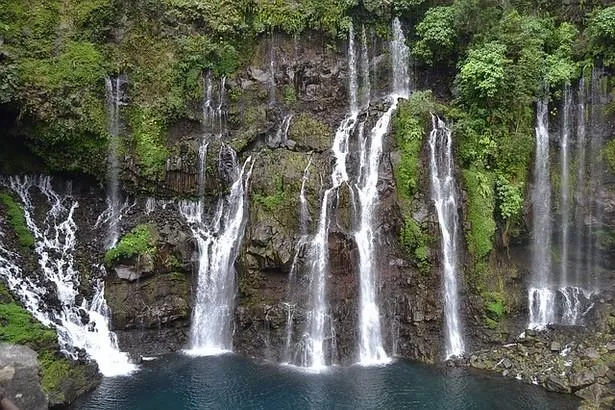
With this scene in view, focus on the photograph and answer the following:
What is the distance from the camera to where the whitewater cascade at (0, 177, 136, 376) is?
63.9 feet

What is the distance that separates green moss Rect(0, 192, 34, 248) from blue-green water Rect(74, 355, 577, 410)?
6485 mm

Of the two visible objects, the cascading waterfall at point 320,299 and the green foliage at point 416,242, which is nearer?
the cascading waterfall at point 320,299

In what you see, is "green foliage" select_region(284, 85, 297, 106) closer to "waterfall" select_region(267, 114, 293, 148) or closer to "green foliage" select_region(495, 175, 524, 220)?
"waterfall" select_region(267, 114, 293, 148)

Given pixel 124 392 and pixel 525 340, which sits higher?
pixel 525 340

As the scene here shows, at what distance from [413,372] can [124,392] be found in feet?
31.4

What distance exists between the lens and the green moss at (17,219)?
69.7 ft

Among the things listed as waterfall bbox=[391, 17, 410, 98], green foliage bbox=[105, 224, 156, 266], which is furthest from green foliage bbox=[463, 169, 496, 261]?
green foliage bbox=[105, 224, 156, 266]

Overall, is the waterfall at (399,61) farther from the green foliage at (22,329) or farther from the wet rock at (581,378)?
the green foliage at (22,329)

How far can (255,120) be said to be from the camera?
25.4 meters

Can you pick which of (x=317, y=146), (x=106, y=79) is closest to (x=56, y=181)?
(x=106, y=79)

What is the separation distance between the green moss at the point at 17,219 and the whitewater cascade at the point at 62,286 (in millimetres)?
246

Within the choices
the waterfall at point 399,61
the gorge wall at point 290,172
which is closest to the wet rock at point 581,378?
the gorge wall at point 290,172

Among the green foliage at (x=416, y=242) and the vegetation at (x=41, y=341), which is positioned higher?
the green foliage at (x=416, y=242)

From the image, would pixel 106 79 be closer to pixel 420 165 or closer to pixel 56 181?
pixel 56 181
